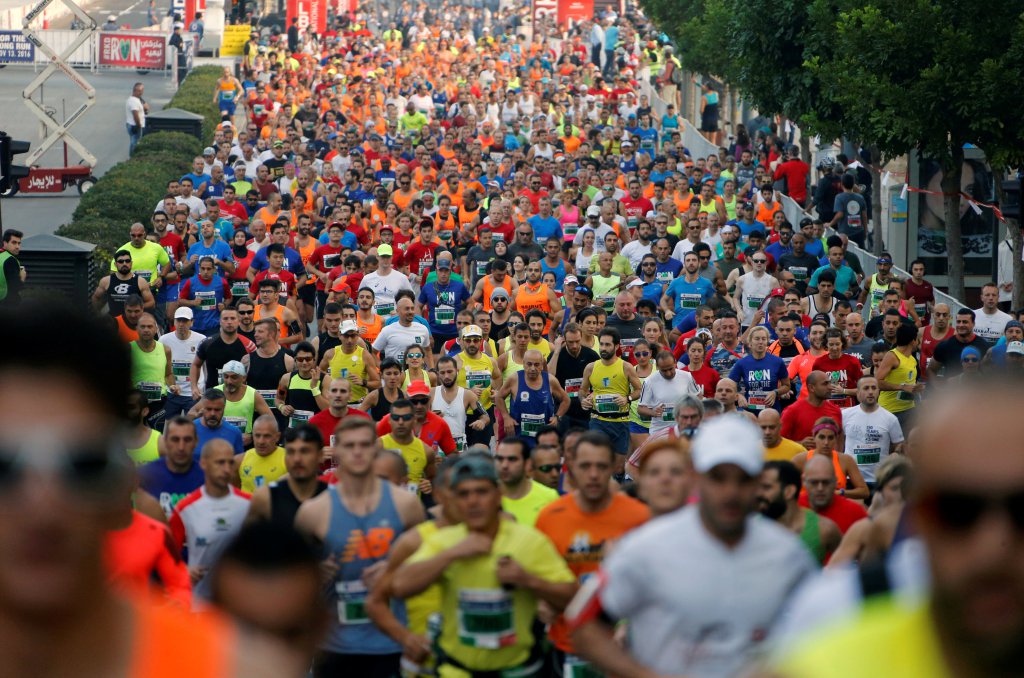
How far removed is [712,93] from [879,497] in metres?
31.8

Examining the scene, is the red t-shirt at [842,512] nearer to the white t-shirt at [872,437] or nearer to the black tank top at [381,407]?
the white t-shirt at [872,437]

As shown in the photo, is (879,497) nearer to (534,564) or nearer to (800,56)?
(534,564)

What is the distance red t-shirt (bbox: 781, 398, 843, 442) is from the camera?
1298 cm

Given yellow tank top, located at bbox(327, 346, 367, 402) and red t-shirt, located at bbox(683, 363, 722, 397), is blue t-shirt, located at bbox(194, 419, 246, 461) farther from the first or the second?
red t-shirt, located at bbox(683, 363, 722, 397)

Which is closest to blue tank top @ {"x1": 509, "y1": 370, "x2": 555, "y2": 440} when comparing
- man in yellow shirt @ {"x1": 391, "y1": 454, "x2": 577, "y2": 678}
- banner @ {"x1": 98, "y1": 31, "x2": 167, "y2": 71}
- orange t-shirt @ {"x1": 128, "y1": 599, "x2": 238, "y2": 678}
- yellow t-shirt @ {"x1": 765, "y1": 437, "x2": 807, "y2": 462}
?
yellow t-shirt @ {"x1": 765, "y1": 437, "x2": 807, "y2": 462}

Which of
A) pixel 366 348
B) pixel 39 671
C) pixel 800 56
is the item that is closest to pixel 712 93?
pixel 800 56

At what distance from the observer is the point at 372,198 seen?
26.4 metres

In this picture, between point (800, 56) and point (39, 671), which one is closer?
point (39, 671)

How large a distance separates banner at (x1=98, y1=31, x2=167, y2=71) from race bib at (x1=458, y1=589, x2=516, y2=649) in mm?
45001

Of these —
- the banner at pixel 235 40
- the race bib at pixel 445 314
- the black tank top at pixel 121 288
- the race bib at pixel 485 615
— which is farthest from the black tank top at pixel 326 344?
the banner at pixel 235 40

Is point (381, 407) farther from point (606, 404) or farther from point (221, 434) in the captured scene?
point (221, 434)

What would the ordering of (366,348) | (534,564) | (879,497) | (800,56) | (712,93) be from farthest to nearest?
(712,93) < (800,56) < (366,348) < (879,497) < (534,564)

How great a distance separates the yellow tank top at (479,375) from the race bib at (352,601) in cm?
722

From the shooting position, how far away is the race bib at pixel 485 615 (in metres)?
6.70
